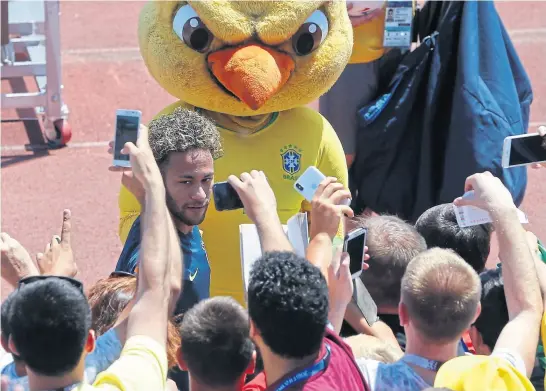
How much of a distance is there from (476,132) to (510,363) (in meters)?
2.74

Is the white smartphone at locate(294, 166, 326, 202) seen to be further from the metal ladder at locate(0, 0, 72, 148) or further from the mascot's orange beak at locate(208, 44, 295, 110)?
the metal ladder at locate(0, 0, 72, 148)

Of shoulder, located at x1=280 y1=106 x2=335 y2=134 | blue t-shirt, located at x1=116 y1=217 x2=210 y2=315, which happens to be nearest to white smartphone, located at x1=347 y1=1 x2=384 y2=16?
shoulder, located at x1=280 y1=106 x2=335 y2=134

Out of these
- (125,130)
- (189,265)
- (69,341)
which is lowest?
(189,265)

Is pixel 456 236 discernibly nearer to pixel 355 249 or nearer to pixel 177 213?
pixel 355 249

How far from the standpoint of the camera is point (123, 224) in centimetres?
378

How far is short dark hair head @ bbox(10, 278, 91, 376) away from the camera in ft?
7.40

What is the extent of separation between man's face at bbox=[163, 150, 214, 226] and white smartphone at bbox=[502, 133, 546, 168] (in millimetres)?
1093

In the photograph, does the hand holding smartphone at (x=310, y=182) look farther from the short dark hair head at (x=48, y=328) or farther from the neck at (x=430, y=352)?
the short dark hair head at (x=48, y=328)

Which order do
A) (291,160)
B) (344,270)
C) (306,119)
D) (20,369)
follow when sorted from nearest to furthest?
1. (20,369)
2. (344,270)
3. (291,160)
4. (306,119)

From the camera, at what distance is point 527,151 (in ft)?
11.1

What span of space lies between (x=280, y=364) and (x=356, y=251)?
2.64 ft

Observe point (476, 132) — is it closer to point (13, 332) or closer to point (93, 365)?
point (93, 365)

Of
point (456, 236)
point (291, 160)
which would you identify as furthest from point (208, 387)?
point (291, 160)

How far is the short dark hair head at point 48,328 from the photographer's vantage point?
2.26m
